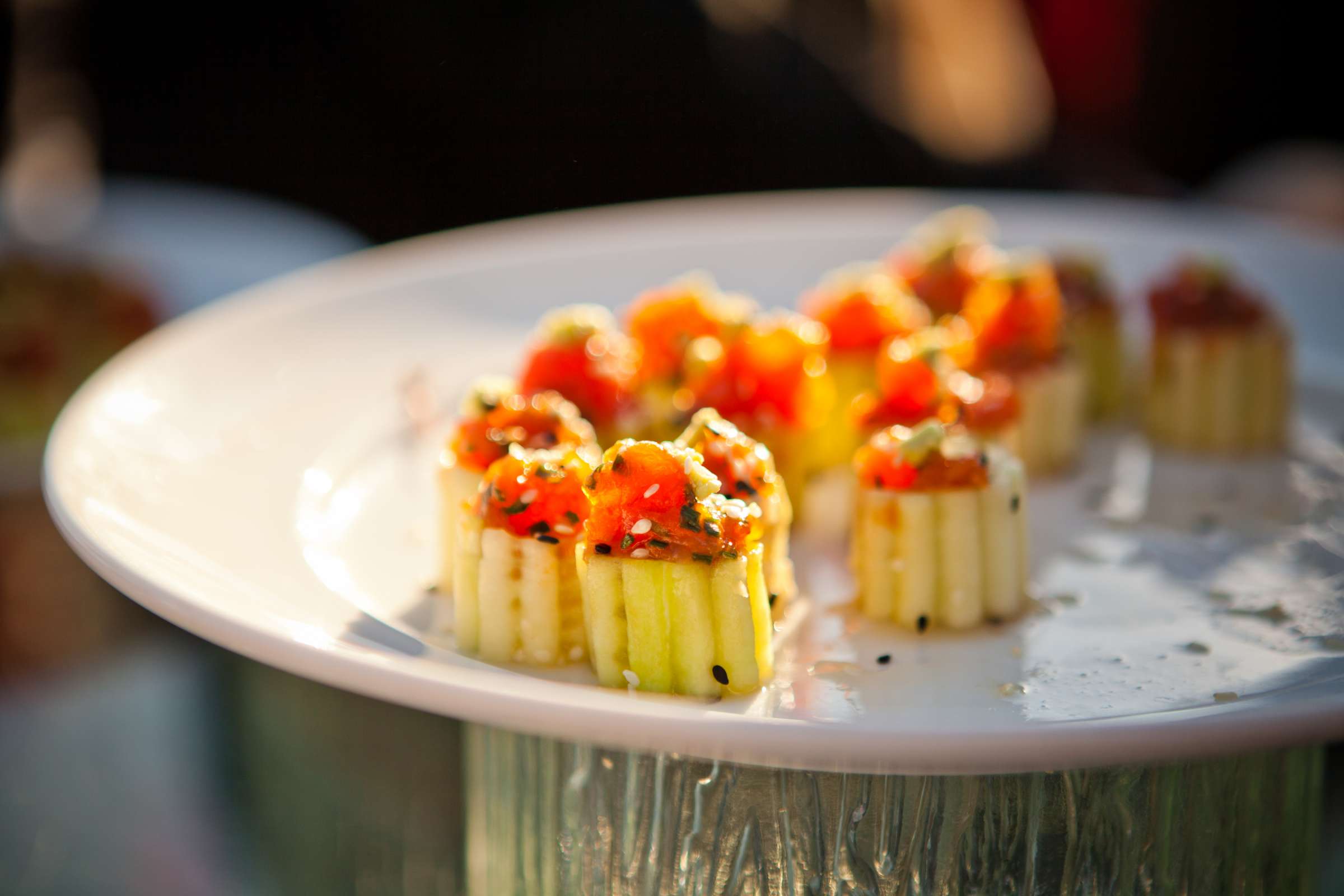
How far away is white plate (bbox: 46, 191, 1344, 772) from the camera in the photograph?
1084 millimetres

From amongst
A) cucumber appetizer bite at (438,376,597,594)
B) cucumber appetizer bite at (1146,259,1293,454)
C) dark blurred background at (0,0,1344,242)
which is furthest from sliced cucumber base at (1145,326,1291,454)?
dark blurred background at (0,0,1344,242)

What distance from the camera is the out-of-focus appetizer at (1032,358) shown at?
2123 millimetres

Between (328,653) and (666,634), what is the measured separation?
1.19 feet

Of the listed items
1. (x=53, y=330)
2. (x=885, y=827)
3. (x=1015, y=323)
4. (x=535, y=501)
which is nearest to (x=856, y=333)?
(x=1015, y=323)

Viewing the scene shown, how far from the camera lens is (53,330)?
2826 mm

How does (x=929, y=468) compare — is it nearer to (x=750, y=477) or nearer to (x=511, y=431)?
(x=750, y=477)

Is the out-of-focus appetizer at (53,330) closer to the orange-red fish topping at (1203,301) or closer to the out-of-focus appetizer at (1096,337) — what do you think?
the out-of-focus appetizer at (1096,337)

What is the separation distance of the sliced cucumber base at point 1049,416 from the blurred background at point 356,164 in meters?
0.87

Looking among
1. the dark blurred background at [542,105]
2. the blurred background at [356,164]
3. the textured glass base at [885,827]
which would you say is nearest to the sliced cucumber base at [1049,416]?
the textured glass base at [885,827]

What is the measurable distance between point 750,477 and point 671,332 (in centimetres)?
57

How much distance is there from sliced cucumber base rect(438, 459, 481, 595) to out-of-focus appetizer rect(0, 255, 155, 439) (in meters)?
1.41

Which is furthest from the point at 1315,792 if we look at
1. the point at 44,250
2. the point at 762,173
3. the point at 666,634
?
the point at 762,173

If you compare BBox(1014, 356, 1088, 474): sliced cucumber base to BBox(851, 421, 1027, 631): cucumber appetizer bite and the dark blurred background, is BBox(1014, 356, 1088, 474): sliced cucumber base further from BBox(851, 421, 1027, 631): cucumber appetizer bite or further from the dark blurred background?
the dark blurred background

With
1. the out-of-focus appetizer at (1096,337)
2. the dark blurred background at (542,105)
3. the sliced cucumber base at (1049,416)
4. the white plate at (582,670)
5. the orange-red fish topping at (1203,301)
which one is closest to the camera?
the white plate at (582,670)
